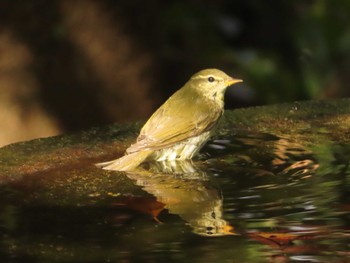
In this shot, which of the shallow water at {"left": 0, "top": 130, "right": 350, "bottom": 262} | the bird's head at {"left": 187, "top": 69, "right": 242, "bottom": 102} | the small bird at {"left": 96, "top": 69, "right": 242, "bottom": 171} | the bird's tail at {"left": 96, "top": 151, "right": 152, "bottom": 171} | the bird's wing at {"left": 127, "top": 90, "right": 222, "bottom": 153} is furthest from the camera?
the bird's head at {"left": 187, "top": 69, "right": 242, "bottom": 102}

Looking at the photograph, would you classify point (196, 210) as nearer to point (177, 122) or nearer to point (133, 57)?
point (177, 122)

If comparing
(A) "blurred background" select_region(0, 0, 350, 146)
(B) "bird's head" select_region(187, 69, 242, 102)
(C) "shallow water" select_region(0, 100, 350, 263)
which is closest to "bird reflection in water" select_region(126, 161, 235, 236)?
(C) "shallow water" select_region(0, 100, 350, 263)

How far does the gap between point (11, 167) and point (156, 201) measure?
82 centimetres

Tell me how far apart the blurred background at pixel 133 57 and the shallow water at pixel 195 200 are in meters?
2.94

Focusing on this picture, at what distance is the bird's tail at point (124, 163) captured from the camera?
373cm

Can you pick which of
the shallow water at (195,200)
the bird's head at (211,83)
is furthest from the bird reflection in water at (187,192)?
the bird's head at (211,83)

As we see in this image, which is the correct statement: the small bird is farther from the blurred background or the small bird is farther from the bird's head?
the blurred background

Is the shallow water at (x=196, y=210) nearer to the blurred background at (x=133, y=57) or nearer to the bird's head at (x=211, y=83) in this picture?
the bird's head at (x=211, y=83)

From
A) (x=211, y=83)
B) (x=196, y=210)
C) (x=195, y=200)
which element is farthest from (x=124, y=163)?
(x=211, y=83)

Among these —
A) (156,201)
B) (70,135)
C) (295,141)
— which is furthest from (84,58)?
(156,201)

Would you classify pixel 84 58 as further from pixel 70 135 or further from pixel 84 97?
pixel 70 135

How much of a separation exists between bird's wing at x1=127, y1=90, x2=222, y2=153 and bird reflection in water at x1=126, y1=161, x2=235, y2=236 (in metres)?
0.09

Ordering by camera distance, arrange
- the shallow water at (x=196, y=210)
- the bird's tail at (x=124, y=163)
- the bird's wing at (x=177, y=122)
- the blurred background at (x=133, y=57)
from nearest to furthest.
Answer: the shallow water at (x=196, y=210) → the bird's tail at (x=124, y=163) → the bird's wing at (x=177, y=122) → the blurred background at (x=133, y=57)

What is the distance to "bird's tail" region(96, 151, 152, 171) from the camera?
147 inches
